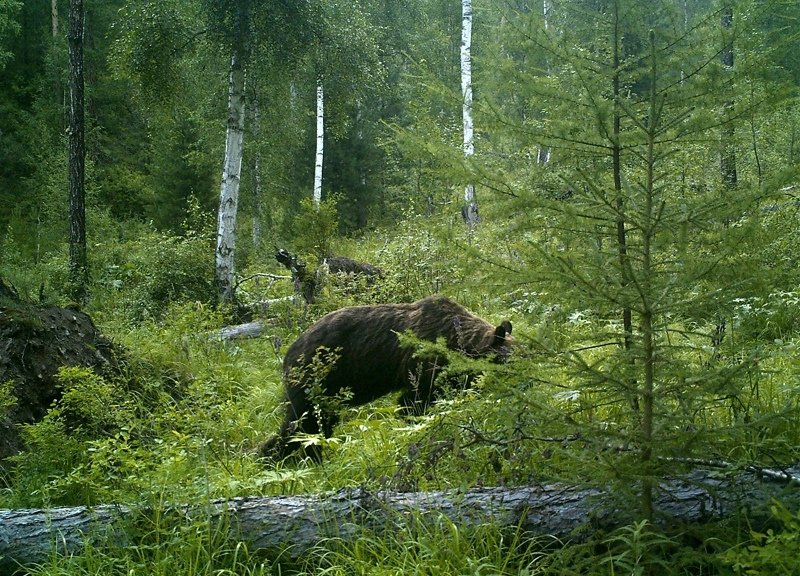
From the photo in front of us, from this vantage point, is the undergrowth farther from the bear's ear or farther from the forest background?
the bear's ear

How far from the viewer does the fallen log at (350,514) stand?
3.51 meters

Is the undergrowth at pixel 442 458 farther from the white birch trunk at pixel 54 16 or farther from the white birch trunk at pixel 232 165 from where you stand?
the white birch trunk at pixel 54 16

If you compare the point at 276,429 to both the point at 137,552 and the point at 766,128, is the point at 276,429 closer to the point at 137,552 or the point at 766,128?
the point at 137,552

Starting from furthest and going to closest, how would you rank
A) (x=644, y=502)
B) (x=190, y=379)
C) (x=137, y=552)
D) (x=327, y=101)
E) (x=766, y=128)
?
(x=327, y=101) → (x=766, y=128) → (x=190, y=379) → (x=137, y=552) → (x=644, y=502)

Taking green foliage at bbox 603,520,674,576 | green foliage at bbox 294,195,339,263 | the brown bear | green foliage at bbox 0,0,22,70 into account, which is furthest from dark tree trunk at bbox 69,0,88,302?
green foliage at bbox 0,0,22,70

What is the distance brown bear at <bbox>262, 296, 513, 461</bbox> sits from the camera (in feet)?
18.1

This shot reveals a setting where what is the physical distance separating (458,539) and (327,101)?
1330 centimetres

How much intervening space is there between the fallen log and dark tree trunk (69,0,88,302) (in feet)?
35.1

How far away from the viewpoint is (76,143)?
1394cm

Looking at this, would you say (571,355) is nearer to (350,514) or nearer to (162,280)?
(350,514)

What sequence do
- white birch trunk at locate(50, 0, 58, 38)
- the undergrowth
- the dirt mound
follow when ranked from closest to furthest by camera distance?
the undergrowth < the dirt mound < white birch trunk at locate(50, 0, 58, 38)

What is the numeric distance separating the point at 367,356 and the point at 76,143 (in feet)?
35.1

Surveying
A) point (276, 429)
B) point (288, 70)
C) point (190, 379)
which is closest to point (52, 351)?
point (190, 379)

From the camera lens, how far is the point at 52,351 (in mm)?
6180
